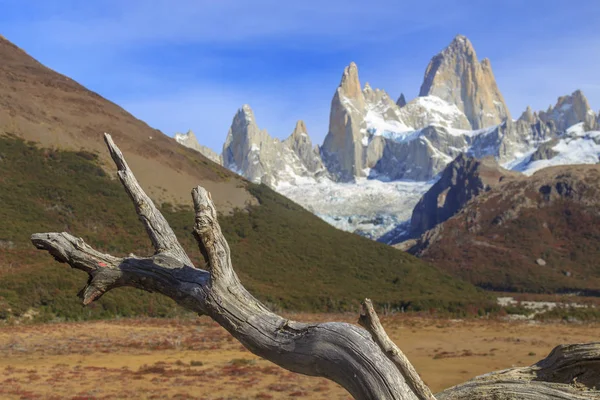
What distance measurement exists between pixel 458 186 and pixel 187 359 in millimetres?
155691

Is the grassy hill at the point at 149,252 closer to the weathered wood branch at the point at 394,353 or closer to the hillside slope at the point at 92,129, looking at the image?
the hillside slope at the point at 92,129

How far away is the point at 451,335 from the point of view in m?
35.7

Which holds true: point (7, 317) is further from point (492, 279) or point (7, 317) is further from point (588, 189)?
point (588, 189)

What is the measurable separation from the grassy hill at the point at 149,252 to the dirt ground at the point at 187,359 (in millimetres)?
6746

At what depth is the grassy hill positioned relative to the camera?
4475cm

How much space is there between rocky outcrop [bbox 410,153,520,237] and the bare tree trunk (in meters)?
Result: 141

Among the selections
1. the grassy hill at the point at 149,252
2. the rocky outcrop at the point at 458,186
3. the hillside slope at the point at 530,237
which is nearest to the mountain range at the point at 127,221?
the grassy hill at the point at 149,252

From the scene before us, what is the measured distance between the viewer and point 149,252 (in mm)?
55750

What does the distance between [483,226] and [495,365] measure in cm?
7915

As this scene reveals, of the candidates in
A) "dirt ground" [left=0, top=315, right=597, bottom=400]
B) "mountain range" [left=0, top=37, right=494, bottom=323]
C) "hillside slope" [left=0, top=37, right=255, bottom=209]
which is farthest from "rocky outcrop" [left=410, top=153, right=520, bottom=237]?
"dirt ground" [left=0, top=315, right=597, bottom=400]

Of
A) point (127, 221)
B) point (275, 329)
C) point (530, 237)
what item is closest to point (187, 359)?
point (275, 329)

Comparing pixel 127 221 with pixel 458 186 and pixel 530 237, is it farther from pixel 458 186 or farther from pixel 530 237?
pixel 458 186

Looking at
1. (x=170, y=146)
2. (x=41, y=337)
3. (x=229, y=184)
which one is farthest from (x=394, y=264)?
(x=41, y=337)

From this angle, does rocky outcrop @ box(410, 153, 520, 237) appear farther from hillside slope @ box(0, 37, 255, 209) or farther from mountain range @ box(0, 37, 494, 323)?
hillside slope @ box(0, 37, 255, 209)
